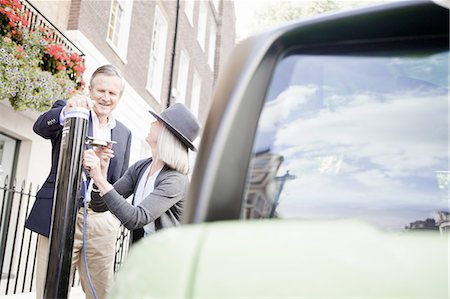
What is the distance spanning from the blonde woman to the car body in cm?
175

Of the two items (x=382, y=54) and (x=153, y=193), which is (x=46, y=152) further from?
(x=382, y=54)

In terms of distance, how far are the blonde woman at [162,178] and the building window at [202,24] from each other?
16.3 m

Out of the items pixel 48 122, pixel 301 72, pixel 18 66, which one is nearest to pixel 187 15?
pixel 18 66

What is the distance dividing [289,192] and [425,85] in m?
0.37

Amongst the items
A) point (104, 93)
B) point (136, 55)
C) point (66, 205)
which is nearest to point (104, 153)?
point (66, 205)

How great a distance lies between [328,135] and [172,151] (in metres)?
2.05

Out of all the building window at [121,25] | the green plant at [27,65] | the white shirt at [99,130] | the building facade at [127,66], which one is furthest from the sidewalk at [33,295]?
the building window at [121,25]

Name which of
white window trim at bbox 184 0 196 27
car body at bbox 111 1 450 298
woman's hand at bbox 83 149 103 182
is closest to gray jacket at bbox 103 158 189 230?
woman's hand at bbox 83 149 103 182

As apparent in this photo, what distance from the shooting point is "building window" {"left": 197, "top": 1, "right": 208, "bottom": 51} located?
19.1 metres

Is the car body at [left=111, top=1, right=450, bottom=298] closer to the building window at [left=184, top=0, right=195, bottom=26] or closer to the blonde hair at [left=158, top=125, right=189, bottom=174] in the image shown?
the blonde hair at [left=158, top=125, right=189, bottom=174]

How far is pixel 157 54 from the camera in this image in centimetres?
1448

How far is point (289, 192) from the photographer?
94 cm

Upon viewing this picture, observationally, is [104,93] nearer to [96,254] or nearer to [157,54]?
[96,254]

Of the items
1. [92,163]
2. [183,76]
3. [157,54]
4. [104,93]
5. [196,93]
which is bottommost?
[92,163]
